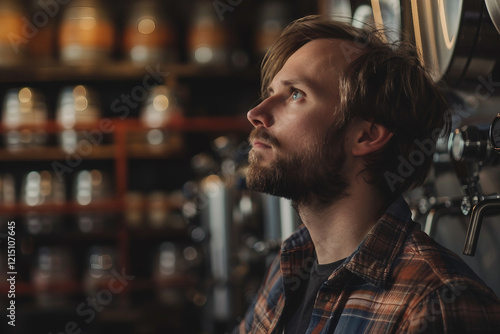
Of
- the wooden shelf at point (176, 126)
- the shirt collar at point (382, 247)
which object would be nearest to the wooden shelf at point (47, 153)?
the wooden shelf at point (176, 126)

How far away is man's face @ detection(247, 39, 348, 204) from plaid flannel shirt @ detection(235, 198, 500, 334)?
15cm

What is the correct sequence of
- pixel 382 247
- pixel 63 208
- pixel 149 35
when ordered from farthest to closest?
pixel 149 35 < pixel 63 208 < pixel 382 247

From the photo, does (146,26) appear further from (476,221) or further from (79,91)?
(476,221)

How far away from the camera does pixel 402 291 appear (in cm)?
77

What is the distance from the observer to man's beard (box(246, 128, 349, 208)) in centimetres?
100

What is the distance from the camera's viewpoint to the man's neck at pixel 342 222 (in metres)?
0.98

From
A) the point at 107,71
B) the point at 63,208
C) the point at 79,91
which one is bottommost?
the point at 63,208

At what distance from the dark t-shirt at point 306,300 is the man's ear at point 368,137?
0.19 metres

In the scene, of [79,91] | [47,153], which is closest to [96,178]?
[47,153]

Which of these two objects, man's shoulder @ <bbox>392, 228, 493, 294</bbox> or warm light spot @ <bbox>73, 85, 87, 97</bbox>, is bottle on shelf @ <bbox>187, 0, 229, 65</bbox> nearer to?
warm light spot @ <bbox>73, 85, 87, 97</bbox>

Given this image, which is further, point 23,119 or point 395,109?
point 23,119

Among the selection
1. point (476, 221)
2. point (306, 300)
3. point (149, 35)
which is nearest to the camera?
point (476, 221)

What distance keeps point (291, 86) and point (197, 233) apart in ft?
5.17

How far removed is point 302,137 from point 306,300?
26 cm
